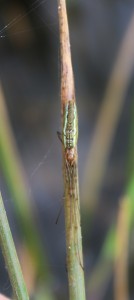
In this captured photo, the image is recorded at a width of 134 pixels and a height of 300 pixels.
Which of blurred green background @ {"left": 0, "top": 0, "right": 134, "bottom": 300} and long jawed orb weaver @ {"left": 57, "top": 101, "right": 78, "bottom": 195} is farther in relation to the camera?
blurred green background @ {"left": 0, "top": 0, "right": 134, "bottom": 300}

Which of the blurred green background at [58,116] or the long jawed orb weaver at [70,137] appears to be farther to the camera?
the blurred green background at [58,116]

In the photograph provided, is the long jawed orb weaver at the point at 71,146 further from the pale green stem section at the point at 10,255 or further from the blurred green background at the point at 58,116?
the blurred green background at the point at 58,116

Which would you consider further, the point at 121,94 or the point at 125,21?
the point at 125,21

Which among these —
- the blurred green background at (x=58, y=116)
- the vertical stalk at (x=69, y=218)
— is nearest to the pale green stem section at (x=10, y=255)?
the vertical stalk at (x=69, y=218)

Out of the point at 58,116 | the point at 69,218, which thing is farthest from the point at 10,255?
the point at 58,116

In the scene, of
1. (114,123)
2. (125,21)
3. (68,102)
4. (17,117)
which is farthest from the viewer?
(125,21)

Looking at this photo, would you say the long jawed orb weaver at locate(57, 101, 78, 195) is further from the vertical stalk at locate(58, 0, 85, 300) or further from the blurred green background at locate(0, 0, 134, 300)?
the blurred green background at locate(0, 0, 134, 300)

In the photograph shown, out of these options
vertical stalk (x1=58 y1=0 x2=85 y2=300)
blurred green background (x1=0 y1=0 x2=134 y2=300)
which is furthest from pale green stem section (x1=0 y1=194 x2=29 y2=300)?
blurred green background (x1=0 y1=0 x2=134 y2=300)

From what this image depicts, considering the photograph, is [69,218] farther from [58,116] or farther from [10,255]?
[58,116]

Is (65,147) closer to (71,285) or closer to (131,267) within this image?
(71,285)

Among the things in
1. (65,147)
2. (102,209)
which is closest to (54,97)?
(102,209)

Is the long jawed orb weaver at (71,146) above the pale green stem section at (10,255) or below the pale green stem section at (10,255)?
above
